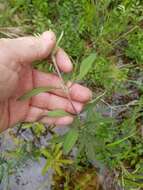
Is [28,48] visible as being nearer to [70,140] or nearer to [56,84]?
[56,84]

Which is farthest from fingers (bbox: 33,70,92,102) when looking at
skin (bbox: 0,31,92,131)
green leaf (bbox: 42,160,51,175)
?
green leaf (bbox: 42,160,51,175)

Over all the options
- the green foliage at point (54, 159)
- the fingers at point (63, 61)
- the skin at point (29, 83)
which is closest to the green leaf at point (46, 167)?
the green foliage at point (54, 159)

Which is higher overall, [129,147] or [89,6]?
[89,6]

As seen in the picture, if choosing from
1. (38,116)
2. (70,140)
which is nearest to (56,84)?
(38,116)

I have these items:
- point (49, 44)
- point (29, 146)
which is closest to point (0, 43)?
Result: point (49, 44)

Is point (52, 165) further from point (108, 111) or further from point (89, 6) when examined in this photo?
point (89, 6)

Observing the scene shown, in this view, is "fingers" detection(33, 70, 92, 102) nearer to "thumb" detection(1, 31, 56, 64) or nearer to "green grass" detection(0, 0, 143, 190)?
"thumb" detection(1, 31, 56, 64)
